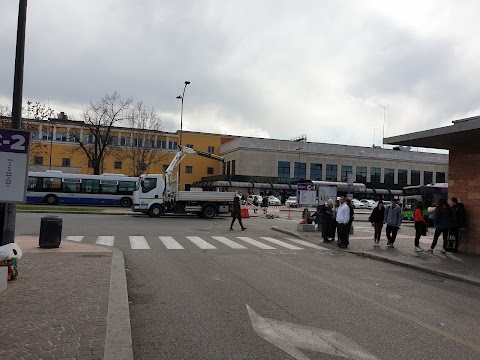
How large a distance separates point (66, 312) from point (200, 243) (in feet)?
31.1

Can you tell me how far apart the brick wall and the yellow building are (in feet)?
132

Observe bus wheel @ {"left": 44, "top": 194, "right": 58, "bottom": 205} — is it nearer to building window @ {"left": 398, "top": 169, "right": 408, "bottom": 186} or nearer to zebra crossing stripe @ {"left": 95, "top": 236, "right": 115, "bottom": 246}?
zebra crossing stripe @ {"left": 95, "top": 236, "right": 115, "bottom": 246}

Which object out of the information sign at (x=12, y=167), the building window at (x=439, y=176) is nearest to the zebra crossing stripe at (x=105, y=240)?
the information sign at (x=12, y=167)

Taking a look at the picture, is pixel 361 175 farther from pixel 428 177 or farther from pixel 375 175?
pixel 428 177

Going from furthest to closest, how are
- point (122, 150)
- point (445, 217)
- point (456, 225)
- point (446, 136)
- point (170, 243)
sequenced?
point (122, 150)
point (170, 243)
point (456, 225)
point (445, 217)
point (446, 136)

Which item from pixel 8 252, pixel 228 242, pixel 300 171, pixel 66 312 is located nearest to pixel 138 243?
pixel 228 242

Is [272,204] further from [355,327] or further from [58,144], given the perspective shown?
[355,327]

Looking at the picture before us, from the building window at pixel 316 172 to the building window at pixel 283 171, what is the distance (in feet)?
15.4

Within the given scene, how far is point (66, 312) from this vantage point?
19.0 feet

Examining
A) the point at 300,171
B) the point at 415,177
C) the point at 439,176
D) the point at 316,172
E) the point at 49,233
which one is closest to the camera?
the point at 49,233

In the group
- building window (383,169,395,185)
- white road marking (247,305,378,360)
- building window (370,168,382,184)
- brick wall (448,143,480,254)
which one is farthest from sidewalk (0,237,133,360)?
building window (383,169,395,185)

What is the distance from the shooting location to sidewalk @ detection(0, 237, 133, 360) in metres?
4.50

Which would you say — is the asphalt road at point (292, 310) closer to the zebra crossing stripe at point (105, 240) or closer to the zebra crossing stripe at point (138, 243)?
the zebra crossing stripe at point (138, 243)

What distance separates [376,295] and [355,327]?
89.6 inches
